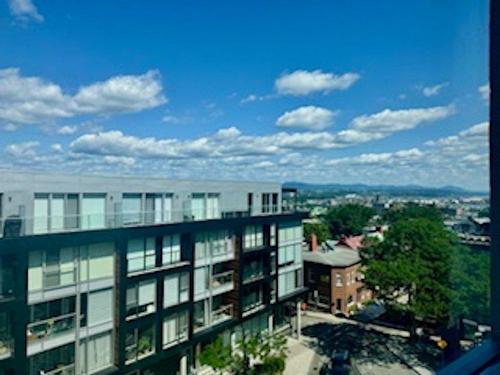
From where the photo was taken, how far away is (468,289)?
31.5 inches

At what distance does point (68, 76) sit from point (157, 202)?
6.22ft

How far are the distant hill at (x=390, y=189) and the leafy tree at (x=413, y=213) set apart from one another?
0.04 metres

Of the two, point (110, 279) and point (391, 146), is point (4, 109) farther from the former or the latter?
point (391, 146)

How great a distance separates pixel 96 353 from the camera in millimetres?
2182

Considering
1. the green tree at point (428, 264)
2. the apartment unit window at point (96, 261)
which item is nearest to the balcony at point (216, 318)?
the green tree at point (428, 264)

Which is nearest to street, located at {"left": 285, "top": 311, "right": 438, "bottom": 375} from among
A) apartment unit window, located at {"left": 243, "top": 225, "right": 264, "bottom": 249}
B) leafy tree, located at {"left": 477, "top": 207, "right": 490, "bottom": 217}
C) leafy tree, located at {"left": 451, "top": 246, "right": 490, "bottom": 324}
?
leafy tree, located at {"left": 451, "top": 246, "right": 490, "bottom": 324}

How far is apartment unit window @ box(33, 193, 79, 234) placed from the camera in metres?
1.32

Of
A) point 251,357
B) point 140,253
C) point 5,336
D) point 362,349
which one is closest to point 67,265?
point 5,336

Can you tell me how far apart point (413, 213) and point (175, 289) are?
3552mm

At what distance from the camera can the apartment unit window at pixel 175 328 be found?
13.5 feet

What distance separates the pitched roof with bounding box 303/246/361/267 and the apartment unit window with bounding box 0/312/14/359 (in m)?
3.26

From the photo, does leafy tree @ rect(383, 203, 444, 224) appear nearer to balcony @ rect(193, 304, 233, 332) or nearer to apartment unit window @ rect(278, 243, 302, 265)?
balcony @ rect(193, 304, 233, 332)

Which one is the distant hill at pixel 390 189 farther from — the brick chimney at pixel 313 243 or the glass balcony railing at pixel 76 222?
the brick chimney at pixel 313 243

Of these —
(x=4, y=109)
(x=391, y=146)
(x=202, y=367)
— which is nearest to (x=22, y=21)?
(x=4, y=109)
